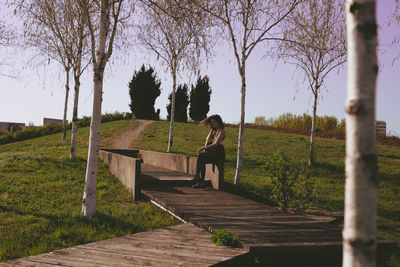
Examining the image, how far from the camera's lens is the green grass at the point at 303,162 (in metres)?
9.90

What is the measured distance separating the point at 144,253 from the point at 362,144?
3293mm

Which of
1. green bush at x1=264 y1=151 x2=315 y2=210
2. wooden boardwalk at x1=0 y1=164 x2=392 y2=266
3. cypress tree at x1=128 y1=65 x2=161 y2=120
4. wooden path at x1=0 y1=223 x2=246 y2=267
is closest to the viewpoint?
wooden path at x1=0 y1=223 x2=246 y2=267

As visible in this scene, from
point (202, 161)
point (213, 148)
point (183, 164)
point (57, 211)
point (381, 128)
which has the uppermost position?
point (381, 128)

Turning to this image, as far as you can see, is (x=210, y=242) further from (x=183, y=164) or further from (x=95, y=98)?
(x=183, y=164)

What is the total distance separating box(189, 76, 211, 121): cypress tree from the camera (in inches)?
1578

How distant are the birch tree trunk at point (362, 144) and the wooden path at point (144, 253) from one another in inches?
94.9

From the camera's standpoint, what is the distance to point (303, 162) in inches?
630

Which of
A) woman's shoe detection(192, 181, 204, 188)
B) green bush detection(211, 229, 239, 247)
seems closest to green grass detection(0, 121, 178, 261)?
woman's shoe detection(192, 181, 204, 188)

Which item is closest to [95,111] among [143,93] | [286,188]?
[286,188]

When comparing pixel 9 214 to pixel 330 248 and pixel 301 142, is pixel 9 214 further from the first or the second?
pixel 301 142

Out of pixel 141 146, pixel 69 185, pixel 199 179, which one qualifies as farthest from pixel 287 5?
pixel 141 146

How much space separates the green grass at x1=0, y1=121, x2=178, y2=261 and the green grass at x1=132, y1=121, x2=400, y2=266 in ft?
13.2

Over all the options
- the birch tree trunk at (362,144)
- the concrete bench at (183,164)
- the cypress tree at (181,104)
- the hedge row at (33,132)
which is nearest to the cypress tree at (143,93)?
the cypress tree at (181,104)

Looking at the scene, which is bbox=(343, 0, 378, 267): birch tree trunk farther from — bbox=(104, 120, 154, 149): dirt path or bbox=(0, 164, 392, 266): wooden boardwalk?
bbox=(104, 120, 154, 149): dirt path
